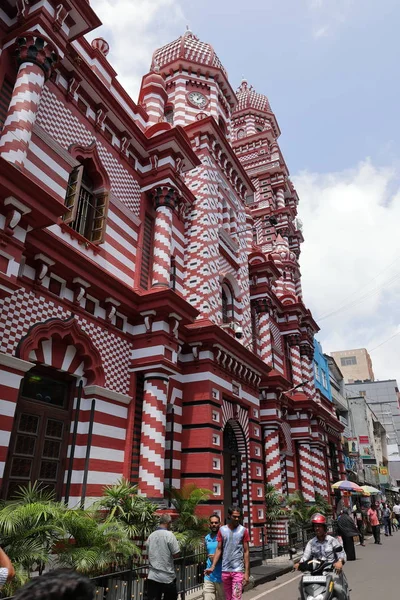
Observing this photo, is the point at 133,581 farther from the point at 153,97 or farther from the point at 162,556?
the point at 153,97

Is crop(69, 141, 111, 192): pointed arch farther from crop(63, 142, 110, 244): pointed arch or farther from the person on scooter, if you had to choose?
the person on scooter

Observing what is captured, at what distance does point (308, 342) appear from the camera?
2758cm

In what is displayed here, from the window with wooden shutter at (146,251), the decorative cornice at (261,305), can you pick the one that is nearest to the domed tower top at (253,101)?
the decorative cornice at (261,305)

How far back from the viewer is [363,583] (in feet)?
34.0

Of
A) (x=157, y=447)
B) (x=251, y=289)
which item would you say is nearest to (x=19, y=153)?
(x=157, y=447)

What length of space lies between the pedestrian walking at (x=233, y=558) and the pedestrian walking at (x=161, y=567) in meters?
0.76

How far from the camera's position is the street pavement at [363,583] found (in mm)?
9203

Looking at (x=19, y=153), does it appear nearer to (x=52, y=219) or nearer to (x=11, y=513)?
(x=52, y=219)

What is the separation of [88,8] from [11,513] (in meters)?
10.7

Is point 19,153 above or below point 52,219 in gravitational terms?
above

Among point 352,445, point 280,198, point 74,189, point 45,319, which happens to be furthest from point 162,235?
point 352,445

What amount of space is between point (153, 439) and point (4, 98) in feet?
27.3

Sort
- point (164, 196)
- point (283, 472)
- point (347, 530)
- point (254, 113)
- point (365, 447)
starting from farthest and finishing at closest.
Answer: point (365, 447) → point (254, 113) → point (283, 472) → point (164, 196) → point (347, 530)

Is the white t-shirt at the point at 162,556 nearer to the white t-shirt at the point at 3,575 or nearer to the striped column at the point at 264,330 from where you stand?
the white t-shirt at the point at 3,575
